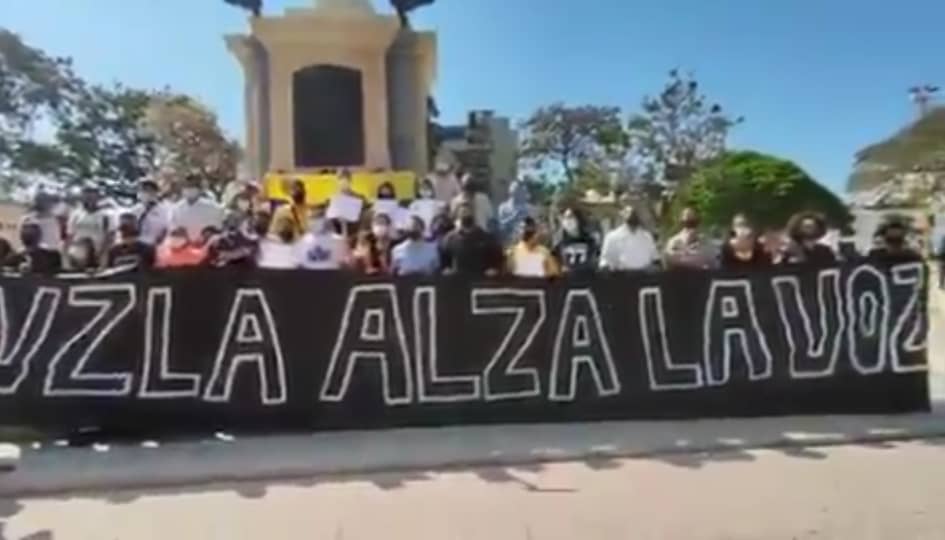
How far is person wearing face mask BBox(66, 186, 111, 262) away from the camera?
9922mm

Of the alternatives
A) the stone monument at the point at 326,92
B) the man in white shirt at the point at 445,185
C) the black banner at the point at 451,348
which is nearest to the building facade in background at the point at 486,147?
the stone monument at the point at 326,92

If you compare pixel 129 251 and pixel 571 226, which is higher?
pixel 571 226

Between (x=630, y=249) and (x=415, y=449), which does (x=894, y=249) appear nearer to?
(x=630, y=249)

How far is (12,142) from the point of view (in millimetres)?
44219

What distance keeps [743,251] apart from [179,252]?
16.0 ft

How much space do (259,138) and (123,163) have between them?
2805 cm

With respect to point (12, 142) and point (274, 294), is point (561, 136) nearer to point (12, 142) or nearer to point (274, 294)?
point (12, 142)

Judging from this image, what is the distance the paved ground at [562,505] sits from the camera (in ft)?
17.5

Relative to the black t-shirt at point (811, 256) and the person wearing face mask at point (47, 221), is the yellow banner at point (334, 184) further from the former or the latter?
the black t-shirt at point (811, 256)

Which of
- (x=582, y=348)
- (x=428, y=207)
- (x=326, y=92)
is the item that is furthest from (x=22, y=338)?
(x=326, y=92)

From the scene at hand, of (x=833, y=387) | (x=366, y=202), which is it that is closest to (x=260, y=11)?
(x=366, y=202)

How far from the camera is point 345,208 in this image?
12.7 metres

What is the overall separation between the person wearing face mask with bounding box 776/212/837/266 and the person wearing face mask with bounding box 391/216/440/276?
9.68ft

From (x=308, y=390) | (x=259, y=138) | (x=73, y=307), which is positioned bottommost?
(x=308, y=390)
